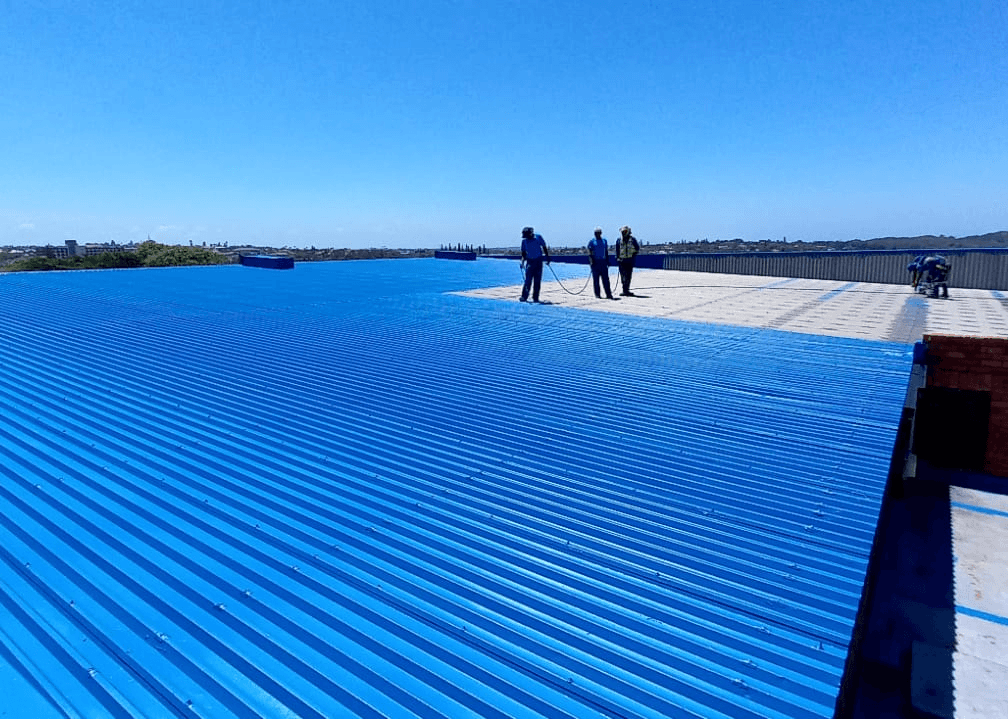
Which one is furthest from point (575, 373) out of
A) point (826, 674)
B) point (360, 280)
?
point (360, 280)

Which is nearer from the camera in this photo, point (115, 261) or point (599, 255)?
point (599, 255)

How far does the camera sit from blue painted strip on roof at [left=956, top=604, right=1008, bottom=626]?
23.0ft

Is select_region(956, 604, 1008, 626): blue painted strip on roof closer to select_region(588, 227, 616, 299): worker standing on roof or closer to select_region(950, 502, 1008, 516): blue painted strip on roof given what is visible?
select_region(950, 502, 1008, 516): blue painted strip on roof

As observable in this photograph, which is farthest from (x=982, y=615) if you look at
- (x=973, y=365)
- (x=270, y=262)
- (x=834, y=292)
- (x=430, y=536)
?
(x=270, y=262)

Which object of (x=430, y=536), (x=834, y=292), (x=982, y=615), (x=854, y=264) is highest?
(x=854, y=264)

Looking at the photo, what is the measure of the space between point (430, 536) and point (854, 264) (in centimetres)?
2697

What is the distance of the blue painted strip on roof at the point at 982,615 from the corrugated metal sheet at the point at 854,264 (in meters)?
19.0

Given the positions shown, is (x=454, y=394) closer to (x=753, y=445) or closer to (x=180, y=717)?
(x=753, y=445)

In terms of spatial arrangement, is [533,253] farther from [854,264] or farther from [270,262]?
[854,264]

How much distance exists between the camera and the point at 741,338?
33.7 feet

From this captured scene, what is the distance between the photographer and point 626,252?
16.0m

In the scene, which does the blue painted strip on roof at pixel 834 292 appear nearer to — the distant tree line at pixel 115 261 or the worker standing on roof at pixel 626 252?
the worker standing on roof at pixel 626 252

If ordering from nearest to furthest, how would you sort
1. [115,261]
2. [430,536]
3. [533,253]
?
[430,536], [533,253], [115,261]

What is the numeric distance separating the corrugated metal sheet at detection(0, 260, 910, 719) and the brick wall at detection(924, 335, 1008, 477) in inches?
130
